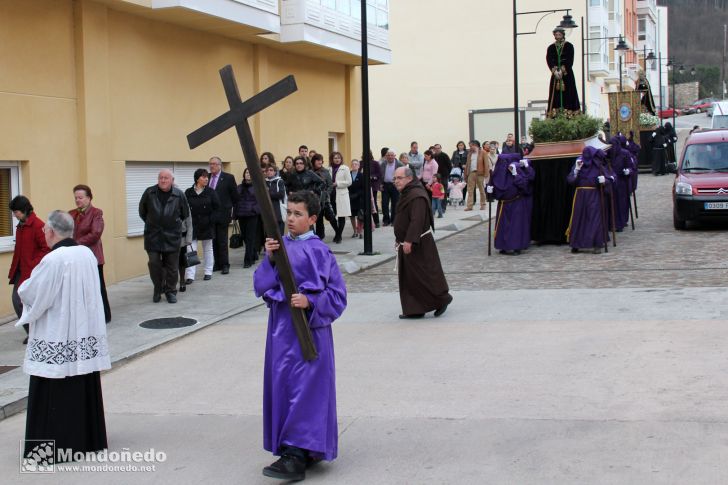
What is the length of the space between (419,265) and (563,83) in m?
8.28

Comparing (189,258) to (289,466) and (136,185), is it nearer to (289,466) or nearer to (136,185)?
(136,185)

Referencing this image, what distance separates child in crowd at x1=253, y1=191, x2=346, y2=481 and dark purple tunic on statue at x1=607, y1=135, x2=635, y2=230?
1334cm

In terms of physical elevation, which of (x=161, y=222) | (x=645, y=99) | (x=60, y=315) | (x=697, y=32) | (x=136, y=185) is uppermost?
(x=697, y=32)

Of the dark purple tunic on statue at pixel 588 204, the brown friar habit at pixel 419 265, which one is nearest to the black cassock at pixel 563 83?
the dark purple tunic on statue at pixel 588 204

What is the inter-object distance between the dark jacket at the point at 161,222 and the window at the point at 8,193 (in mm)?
1739

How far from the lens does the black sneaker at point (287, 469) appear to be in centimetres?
532

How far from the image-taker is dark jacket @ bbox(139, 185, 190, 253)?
1217 centimetres

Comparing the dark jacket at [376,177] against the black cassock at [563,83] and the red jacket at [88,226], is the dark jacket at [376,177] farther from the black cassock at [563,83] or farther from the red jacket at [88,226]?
the red jacket at [88,226]

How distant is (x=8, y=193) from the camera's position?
12.4 meters

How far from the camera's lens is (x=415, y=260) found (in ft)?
34.5

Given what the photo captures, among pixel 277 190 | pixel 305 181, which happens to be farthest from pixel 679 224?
pixel 277 190

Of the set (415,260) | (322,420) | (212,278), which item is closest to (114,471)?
(322,420)

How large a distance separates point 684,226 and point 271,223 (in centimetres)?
1497

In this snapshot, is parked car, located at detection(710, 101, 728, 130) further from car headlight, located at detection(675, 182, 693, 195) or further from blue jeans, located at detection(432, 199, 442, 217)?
car headlight, located at detection(675, 182, 693, 195)
